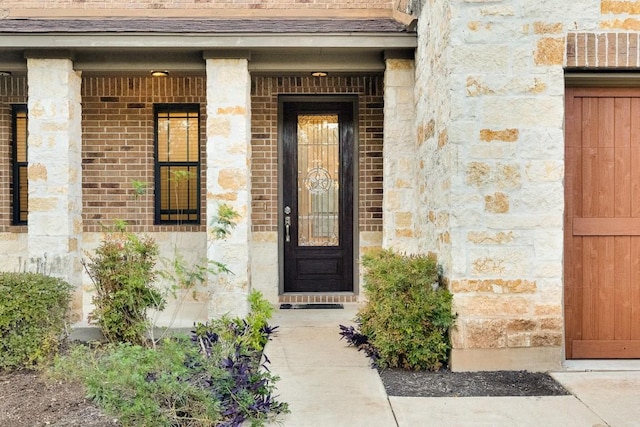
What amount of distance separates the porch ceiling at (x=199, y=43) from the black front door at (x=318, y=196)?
1.39m

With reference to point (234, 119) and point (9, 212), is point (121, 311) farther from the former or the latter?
point (9, 212)

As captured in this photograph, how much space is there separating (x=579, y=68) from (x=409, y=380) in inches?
111

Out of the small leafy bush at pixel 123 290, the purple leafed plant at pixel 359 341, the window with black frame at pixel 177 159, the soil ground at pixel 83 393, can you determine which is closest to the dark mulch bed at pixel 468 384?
the soil ground at pixel 83 393

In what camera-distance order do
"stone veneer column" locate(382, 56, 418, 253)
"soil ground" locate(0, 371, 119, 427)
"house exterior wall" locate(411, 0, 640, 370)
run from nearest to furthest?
"soil ground" locate(0, 371, 119, 427)
"house exterior wall" locate(411, 0, 640, 370)
"stone veneer column" locate(382, 56, 418, 253)

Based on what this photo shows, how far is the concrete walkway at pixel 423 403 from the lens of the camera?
3.82m

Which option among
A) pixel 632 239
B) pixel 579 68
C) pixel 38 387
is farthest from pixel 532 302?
pixel 38 387

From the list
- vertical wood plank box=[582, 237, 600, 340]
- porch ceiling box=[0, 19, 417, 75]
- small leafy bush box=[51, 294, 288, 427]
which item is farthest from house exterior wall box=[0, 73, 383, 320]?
small leafy bush box=[51, 294, 288, 427]

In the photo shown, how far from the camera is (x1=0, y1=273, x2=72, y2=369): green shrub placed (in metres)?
4.94

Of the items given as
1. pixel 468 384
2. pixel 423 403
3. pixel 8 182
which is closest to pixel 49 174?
pixel 8 182

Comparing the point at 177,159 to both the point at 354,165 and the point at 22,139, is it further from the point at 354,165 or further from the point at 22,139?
the point at 354,165

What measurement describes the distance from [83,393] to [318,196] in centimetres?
447

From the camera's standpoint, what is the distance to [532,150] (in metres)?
4.89

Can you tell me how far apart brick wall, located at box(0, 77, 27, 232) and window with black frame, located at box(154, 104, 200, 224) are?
1.83 m

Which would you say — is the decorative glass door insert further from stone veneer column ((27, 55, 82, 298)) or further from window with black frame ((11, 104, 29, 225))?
window with black frame ((11, 104, 29, 225))
